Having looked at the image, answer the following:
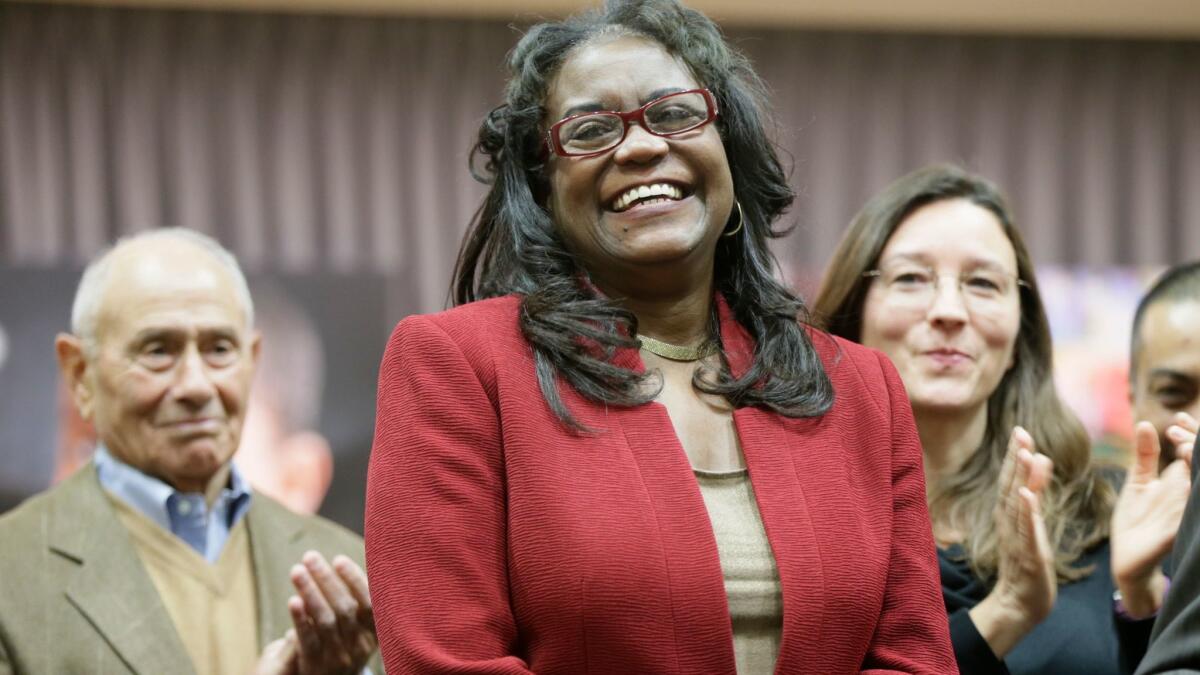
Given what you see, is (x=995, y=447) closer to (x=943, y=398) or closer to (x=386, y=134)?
(x=943, y=398)

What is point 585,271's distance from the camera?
195 centimetres

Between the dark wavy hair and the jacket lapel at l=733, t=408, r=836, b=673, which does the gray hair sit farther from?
the jacket lapel at l=733, t=408, r=836, b=673

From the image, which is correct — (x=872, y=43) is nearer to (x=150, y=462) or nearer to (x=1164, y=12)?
(x=1164, y=12)

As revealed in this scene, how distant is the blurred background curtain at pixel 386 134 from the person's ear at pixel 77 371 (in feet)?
Result: 6.08

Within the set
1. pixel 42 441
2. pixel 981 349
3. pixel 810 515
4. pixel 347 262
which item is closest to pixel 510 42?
pixel 347 262

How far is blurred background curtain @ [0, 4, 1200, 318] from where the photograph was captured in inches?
204

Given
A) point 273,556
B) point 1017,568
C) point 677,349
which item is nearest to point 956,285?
point 1017,568

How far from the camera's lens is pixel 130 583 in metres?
2.71

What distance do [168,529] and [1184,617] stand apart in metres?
1.94

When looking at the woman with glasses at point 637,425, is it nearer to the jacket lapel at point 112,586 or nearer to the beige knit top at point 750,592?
the beige knit top at point 750,592

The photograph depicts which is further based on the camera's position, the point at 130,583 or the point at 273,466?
the point at 273,466

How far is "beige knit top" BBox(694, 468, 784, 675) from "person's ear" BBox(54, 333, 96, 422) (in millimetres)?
1663

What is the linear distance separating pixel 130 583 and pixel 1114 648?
1693 millimetres

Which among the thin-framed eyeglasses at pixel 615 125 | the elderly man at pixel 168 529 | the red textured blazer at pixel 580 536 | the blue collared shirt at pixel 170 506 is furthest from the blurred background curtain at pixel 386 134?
the red textured blazer at pixel 580 536
